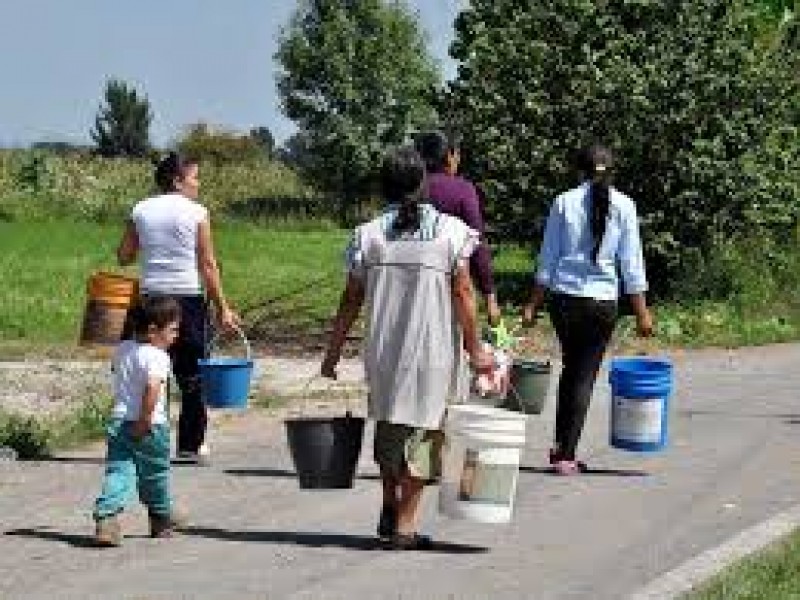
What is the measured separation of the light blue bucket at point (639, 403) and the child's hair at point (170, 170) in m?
2.82

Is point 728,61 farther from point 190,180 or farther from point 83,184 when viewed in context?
point 83,184

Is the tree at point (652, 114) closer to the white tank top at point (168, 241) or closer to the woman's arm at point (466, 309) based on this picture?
the white tank top at point (168, 241)

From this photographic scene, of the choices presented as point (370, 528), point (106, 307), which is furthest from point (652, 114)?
point (370, 528)

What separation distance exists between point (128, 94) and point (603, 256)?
102 m

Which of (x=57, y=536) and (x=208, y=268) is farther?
(x=208, y=268)

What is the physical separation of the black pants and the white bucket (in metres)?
2.24

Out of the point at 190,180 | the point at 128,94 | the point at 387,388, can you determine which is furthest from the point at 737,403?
the point at 128,94

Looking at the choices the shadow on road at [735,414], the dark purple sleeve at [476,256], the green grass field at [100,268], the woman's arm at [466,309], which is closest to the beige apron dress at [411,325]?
the woman's arm at [466,309]

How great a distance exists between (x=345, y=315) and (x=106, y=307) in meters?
6.68

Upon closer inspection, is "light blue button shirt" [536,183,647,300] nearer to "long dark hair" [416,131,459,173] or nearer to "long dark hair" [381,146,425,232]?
"long dark hair" [416,131,459,173]

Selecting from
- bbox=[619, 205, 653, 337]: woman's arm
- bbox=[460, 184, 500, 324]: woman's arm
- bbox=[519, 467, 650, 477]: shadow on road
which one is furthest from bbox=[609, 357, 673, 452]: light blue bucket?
bbox=[460, 184, 500, 324]: woman's arm

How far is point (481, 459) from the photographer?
8.31 meters

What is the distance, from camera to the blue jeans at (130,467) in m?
8.37

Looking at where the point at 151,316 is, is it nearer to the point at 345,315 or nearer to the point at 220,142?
the point at 345,315
